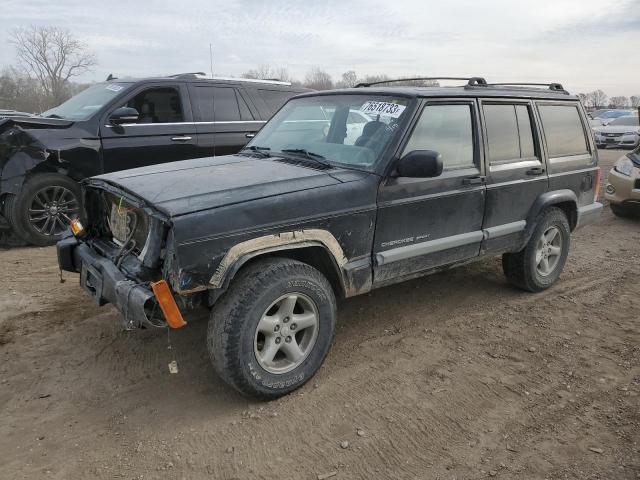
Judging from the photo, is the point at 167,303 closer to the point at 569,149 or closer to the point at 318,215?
the point at 318,215

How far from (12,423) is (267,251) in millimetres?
1777

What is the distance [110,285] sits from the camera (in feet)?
10.2

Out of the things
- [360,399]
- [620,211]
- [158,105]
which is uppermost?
[158,105]

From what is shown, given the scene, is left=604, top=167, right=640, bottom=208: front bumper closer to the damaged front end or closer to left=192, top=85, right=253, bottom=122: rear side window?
left=192, top=85, right=253, bottom=122: rear side window

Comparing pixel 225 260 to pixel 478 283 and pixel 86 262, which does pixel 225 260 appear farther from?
pixel 478 283

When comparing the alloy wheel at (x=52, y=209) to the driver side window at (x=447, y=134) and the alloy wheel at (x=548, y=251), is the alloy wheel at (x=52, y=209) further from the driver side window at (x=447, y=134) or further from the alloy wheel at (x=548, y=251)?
the alloy wheel at (x=548, y=251)

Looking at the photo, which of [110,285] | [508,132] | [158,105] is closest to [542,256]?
[508,132]

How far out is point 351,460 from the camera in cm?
272

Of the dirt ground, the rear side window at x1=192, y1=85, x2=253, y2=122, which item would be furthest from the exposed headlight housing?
the rear side window at x1=192, y1=85, x2=253, y2=122

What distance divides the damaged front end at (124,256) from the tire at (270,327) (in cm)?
29

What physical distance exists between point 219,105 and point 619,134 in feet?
63.2

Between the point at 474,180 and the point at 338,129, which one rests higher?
the point at 338,129

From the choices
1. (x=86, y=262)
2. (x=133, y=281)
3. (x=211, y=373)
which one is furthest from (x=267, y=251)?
(x=86, y=262)

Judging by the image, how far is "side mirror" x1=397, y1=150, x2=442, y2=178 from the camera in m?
3.38
